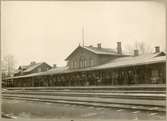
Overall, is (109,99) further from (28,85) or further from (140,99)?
(28,85)

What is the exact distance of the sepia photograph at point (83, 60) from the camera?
1989 mm

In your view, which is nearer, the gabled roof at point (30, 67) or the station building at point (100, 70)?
the station building at point (100, 70)

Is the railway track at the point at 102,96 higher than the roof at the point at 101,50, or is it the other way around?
the roof at the point at 101,50

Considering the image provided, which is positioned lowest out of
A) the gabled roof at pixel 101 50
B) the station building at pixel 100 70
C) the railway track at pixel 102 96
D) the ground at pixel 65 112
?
the ground at pixel 65 112

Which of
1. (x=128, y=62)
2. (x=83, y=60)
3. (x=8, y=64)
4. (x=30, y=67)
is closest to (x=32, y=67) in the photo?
(x=30, y=67)

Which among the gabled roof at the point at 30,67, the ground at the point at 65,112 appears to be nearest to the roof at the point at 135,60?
the ground at the point at 65,112

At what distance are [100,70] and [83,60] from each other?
15cm

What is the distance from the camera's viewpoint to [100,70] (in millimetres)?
2076

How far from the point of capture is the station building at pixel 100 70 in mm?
1971

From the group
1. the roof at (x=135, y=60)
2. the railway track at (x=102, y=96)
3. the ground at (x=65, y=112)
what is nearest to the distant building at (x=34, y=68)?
the railway track at (x=102, y=96)

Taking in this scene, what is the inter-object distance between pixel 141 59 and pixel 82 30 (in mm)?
503

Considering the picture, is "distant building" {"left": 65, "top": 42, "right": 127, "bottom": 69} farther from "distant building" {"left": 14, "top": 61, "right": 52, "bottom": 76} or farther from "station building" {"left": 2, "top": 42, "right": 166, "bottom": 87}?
"distant building" {"left": 14, "top": 61, "right": 52, "bottom": 76}

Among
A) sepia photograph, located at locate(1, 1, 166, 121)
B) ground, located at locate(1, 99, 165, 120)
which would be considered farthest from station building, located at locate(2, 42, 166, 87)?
ground, located at locate(1, 99, 165, 120)

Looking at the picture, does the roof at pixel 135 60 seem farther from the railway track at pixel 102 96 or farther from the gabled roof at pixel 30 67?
the gabled roof at pixel 30 67
